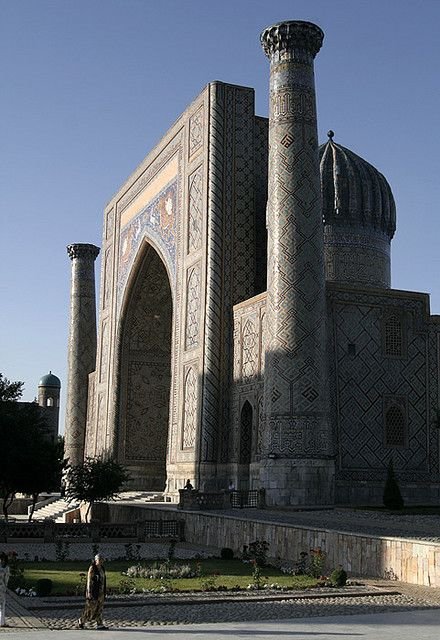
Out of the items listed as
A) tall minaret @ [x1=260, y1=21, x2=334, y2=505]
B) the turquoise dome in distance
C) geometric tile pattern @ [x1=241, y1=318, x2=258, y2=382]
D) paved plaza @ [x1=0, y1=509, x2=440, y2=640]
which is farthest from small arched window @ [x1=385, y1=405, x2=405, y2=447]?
the turquoise dome in distance

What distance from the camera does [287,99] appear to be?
61.0 feet

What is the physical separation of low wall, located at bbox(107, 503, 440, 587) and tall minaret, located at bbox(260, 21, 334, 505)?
243cm

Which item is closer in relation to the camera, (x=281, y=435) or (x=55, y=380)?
(x=281, y=435)

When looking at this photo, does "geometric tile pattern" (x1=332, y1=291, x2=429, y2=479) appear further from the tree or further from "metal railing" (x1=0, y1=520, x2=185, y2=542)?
the tree

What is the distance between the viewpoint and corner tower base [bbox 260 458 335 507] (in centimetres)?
1670

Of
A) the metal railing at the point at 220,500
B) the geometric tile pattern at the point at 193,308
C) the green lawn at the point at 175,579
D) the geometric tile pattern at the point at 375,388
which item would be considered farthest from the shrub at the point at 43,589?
the geometric tile pattern at the point at 193,308

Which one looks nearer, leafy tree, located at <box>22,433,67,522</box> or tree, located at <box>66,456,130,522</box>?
leafy tree, located at <box>22,433,67,522</box>

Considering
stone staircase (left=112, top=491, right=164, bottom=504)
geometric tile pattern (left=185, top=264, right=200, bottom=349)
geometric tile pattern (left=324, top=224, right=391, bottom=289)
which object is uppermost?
geometric tile pattern (left=324, top=224, right=391, bottom=289)

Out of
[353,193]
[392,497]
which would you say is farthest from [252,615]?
[353,193]

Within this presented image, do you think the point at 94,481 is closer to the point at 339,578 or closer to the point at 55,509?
the point at 55,509

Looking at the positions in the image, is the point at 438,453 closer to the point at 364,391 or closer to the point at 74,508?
the point at 364,391

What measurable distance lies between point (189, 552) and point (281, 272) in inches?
236

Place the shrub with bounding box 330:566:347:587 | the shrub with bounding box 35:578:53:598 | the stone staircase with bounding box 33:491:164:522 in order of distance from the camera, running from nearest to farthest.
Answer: the shrub with bounding box 35:578:53:598 < the shrub with bounding box 330:566:347:587 < the stone staircase with bounding box 33:491:164:522

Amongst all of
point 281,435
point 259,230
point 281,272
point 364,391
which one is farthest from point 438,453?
point 259,230
